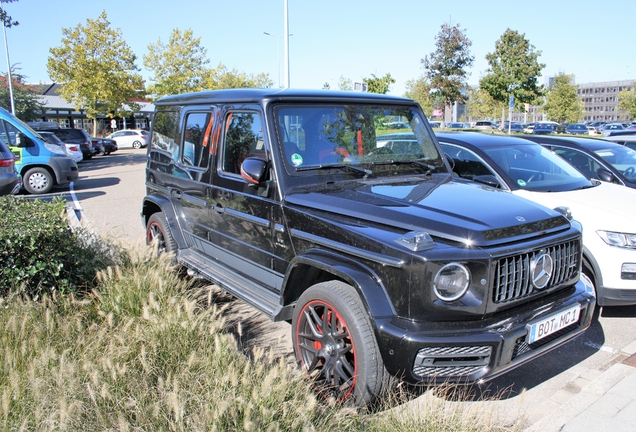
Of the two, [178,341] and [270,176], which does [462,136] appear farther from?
[178,341]

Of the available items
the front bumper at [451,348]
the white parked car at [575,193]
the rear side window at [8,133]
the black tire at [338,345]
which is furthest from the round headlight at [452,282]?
the rear side window at [8,133]

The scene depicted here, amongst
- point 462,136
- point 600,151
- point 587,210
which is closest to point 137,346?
point 587,210

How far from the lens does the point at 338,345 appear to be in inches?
125

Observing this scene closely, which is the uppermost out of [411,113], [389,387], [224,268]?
[411,113]

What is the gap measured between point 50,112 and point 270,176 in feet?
191

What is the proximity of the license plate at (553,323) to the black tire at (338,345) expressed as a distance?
3.08 ft

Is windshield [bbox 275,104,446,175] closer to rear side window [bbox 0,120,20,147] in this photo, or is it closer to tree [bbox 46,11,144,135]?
rear side window [bbox 0,120,20,147]

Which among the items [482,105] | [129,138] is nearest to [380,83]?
[129,138]

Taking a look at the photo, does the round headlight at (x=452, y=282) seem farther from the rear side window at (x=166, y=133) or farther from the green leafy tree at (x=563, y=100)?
the green leafy tree at (x=563, y=100)

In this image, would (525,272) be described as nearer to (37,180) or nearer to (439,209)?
(439,209)

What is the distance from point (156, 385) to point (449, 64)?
107ft

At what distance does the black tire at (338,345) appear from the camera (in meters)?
2.92

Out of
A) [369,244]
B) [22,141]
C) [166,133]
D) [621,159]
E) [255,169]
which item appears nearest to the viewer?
[369,244]

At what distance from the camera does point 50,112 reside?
53.8m
